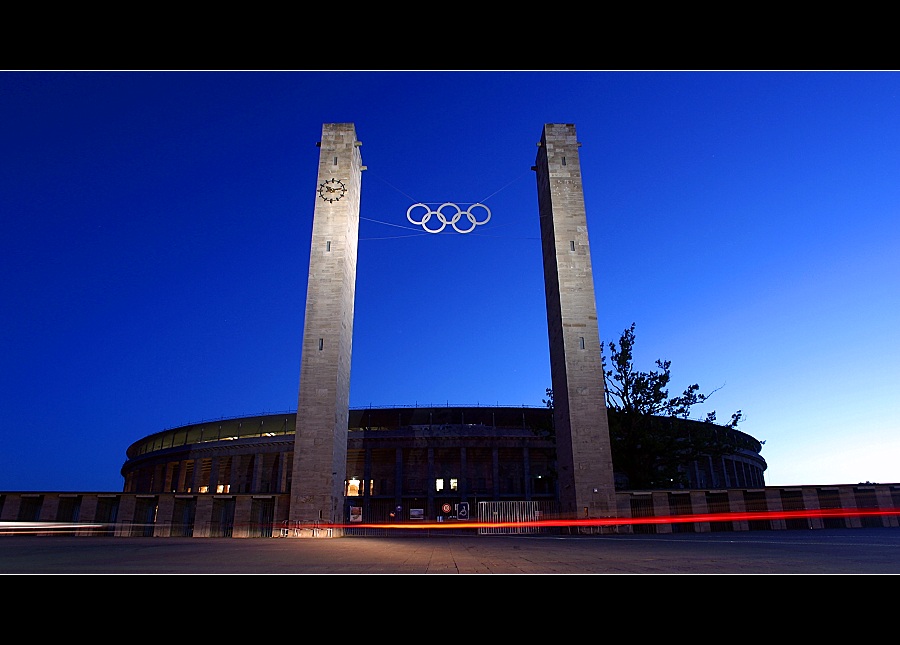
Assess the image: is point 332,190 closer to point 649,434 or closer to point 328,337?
point 328,337

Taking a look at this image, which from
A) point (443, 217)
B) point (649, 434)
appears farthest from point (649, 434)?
point (443, 217)

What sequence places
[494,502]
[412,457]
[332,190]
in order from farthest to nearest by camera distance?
1. [412,457]
2. [332,190]
3. [494,502]

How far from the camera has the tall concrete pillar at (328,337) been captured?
2750 cm

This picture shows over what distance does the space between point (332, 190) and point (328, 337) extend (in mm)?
9093

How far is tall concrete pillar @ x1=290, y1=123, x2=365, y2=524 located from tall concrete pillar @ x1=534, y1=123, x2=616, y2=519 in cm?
1199

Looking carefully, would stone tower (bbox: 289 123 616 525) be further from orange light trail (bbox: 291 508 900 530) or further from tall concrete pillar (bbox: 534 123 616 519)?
orange light trail (bbox: 291 508 900 530)

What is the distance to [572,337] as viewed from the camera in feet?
96.4

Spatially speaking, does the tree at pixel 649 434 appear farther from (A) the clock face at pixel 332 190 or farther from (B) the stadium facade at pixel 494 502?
(A) the clock face at pixel 332 190

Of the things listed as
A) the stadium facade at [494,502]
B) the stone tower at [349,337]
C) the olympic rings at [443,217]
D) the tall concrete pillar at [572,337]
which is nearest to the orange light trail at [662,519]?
the stadium facade at [494,502]

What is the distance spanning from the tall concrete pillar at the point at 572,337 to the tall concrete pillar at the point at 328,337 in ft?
39.3
